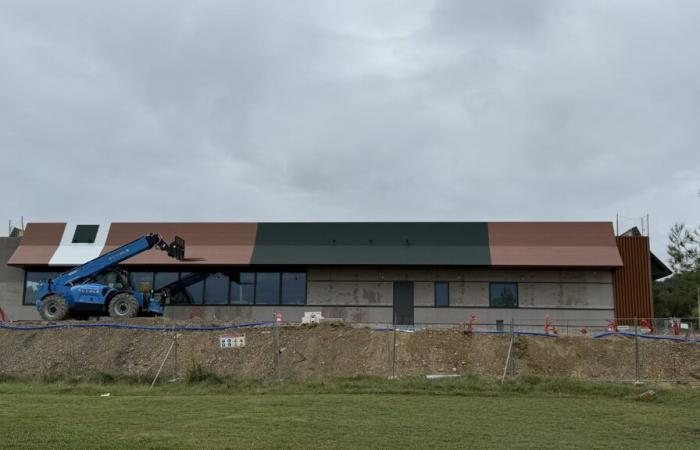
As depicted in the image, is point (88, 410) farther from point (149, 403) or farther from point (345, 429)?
point (345, 429)

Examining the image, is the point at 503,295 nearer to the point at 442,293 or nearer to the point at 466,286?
the point at 466,286

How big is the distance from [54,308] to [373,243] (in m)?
15.5

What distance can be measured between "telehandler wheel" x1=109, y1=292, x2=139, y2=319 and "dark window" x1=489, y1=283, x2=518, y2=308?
1730 centimetres

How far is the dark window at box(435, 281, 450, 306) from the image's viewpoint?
1350 inches

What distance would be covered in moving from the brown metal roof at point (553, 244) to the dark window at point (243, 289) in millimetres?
12488

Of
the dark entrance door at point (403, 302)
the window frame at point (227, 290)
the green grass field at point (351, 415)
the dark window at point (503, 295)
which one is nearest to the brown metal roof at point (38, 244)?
the window frame at point (227, 290)

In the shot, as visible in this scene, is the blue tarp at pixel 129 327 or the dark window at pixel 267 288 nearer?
the blue tarp at pixel 129 327

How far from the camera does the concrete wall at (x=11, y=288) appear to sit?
35.9 meters

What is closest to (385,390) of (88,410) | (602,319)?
(88,410)

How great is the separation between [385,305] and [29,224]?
65.4ft

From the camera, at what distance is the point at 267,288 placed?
115 feet

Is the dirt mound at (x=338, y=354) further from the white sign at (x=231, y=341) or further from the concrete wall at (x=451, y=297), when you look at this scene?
the concrete wall at (x=451, y=297)

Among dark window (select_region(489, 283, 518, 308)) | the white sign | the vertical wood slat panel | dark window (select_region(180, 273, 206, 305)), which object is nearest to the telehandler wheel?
dark window (select_region(180, 273, 206, 305))

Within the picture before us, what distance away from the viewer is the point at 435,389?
19.8 meters
